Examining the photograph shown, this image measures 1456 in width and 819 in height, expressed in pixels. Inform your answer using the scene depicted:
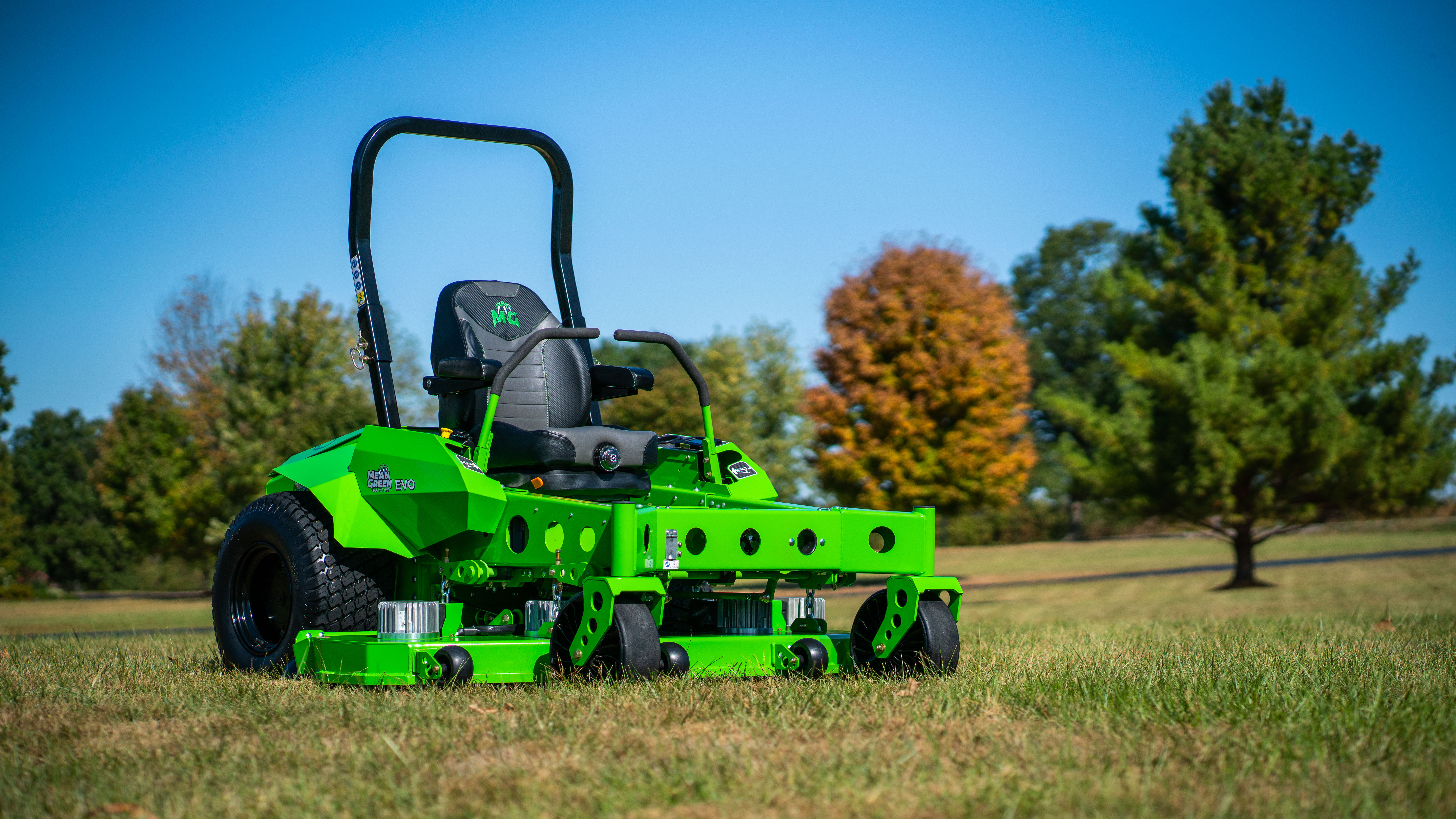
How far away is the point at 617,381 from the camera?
7.08m

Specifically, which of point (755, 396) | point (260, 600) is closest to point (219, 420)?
point (755, 396)

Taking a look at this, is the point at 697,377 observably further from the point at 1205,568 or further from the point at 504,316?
the point at 1205,568

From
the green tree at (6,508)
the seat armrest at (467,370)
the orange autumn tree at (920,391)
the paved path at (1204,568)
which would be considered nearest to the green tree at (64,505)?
the green tree at (6,508)

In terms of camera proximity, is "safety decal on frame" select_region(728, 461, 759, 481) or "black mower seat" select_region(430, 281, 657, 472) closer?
"black mower seat" select_region(430, 281, 657, 472)

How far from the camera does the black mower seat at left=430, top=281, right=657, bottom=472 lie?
21.4 feet

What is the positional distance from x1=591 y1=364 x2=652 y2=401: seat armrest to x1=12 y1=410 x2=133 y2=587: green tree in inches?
1829

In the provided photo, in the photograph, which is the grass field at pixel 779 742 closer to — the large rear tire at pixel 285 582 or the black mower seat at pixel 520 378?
the large rear tire at pixel 285 582

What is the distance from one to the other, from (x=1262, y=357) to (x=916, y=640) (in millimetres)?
20535

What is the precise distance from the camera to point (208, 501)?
34500 millimetres

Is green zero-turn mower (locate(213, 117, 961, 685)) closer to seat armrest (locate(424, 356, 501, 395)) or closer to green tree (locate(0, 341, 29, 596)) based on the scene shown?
seat armrest (locate(424, 356, 501, 395))

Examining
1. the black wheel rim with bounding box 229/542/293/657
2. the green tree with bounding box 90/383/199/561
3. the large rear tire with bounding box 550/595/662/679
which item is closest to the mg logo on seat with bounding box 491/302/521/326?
the black wheel rim with bounding box 229/542/293/657

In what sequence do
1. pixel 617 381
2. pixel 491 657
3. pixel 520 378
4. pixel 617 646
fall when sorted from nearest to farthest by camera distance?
pixel 617 646, pixel 491 657, pixel 520 378, pixel 617 381

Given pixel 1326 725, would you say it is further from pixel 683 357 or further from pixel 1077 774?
pixel 683 357

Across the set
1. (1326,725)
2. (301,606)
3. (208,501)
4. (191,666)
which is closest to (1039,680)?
(1326,725)
